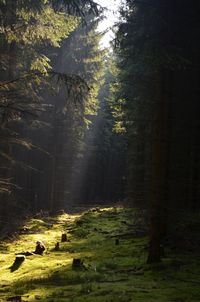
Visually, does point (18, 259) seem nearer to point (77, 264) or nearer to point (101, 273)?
point (77, 264)

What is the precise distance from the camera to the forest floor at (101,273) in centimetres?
757

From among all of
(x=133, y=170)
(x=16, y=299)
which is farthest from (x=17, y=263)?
(x=133, y=170)

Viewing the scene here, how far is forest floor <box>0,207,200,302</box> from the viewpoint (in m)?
7.57

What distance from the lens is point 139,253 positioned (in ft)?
37.7

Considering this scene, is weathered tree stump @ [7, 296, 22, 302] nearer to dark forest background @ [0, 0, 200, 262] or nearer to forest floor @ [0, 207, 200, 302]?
forest floor @ [0, 207, 200, 302]

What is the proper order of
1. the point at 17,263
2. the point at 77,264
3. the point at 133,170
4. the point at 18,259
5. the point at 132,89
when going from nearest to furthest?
the point at 77,264, the point at 17,263, the point at 18,259, the point at 132,89, the point at 133,170

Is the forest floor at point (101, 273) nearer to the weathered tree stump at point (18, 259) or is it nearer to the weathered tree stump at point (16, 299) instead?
the weathered tree stump at point (16, 299)

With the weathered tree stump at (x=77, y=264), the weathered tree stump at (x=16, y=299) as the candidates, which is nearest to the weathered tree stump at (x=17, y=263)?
the weathered tree stump at (x=77, y=264)

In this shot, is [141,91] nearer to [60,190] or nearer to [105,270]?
[105,270]

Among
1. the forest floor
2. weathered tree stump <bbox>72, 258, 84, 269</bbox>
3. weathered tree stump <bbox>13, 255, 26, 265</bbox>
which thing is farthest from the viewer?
weathered tree stump <bbox>13, 255, 26, 265</bbox>

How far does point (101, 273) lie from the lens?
9.53 m

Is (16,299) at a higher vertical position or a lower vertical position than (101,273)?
lower

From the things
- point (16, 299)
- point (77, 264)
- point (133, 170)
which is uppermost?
point (133, 170)

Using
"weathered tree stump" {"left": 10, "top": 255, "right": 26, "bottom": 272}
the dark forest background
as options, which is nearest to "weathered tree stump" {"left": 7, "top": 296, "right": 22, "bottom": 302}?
"weathered tree stump" {"left": 10, "top": 255, "right": 26, "bottom": 272}
